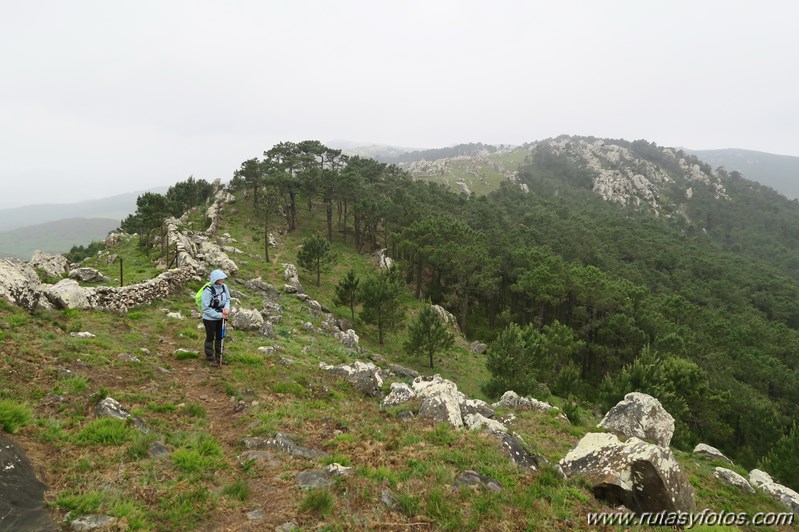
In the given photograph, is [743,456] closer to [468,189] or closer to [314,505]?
[314,505]

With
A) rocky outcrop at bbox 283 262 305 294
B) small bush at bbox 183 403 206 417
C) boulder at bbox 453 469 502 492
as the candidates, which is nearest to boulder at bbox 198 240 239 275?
rocky outcrop at bbox 283 262 305 294

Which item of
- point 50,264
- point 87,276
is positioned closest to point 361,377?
point 87,276

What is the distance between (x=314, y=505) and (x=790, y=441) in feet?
111

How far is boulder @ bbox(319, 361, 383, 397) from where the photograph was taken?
15.3 metres

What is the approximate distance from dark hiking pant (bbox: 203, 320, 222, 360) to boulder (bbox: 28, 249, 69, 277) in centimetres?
2822

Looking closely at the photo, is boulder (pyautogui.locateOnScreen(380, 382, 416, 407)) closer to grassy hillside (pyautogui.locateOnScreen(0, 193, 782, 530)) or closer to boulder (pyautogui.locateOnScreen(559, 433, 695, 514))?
grassy hillside (pyautogui.locateOnScreen(0, 193, 782, 530))

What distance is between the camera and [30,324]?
42.3 feet

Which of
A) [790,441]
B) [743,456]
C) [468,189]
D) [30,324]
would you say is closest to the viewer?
[30,324]

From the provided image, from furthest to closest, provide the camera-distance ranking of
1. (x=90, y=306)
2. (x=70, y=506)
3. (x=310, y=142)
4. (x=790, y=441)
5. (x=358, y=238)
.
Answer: (x=310, y=142), (x=358, y=238), (x=790, y=441), (x=90, y=306), (x=70, y=506)

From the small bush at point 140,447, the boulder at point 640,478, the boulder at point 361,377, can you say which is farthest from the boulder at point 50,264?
the boulder at point 640,478

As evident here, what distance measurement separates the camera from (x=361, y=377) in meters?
15.7

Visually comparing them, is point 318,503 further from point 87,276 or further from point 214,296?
point 87,276

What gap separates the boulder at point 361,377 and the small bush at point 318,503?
8106 mm

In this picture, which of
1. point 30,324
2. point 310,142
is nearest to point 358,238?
point 310,142
